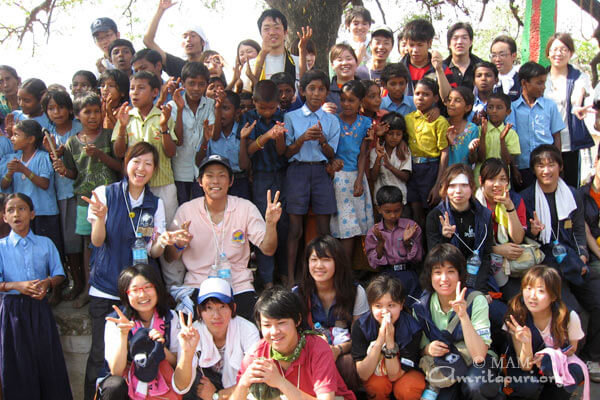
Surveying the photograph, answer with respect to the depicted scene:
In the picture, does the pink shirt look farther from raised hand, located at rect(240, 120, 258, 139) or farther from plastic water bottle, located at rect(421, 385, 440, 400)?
plastic water bottle, located at rect(421, 385, 440, 400)

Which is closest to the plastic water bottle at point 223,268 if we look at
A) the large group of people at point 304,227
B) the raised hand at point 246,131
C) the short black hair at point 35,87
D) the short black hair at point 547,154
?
the large group of people at point 304,227

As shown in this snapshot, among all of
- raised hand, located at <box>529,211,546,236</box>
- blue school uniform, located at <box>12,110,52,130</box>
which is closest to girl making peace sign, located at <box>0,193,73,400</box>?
blue school uniform, located at <box>12,110,52,130</box>

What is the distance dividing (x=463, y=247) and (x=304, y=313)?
4.89 feet

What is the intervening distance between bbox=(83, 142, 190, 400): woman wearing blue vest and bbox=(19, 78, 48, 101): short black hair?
1.68 m

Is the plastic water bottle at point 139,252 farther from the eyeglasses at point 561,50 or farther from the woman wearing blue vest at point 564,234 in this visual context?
the eyeglasses at point 561,50

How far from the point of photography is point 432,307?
3.60m

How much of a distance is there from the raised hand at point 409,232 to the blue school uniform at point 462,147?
90cm

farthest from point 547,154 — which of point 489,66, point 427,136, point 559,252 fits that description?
point 489,66

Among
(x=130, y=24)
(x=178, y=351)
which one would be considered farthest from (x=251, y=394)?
(x=130, y=24)

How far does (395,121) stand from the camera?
15.2 ft

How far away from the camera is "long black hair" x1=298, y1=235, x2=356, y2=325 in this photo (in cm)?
366

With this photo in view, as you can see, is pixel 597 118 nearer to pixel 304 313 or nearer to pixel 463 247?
pixel 463 247

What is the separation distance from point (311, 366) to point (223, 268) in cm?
117

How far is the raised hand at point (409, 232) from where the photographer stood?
4.15 metres
